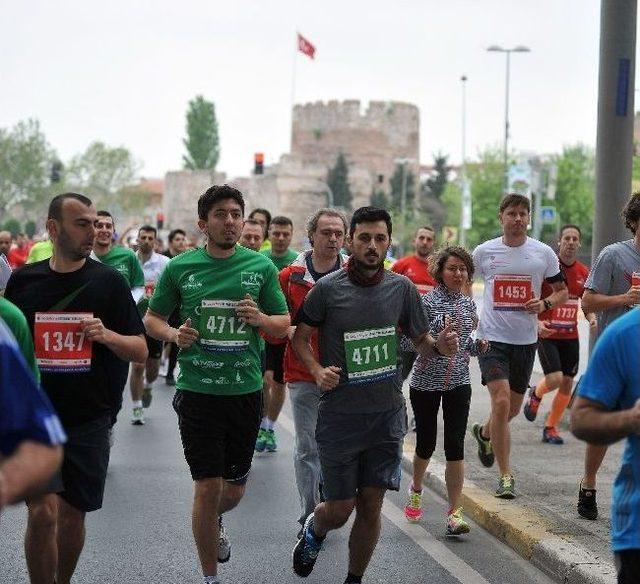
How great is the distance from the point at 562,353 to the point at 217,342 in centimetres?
617

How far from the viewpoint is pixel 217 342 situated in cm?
622

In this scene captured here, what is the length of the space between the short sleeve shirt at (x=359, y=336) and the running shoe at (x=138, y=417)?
6.70 metres

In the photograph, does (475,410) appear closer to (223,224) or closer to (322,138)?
(223,224)

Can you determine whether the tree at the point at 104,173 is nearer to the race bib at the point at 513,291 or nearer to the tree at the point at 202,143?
the tree at the point at 202,143

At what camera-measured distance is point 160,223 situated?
60406 mm

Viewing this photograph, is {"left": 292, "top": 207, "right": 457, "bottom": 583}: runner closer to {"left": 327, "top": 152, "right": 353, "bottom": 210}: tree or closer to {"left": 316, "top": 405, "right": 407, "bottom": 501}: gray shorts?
{"left": 316, "top": 405, "right": 407, "bottom": 501}: gray shorts

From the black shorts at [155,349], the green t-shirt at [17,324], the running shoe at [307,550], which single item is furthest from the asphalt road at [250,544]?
the black shorts at [155,349]

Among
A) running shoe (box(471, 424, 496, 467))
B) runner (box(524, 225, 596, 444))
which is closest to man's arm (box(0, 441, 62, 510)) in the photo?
running shoe (box(471, 424, 496, 467))

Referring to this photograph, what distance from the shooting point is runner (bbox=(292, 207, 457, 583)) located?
6070mm

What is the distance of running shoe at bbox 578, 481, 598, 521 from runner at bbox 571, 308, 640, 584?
400 cm

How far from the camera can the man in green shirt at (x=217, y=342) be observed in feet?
20.4

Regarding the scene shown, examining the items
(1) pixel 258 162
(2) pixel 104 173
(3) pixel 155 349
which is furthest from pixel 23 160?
(3) pixel 155 349

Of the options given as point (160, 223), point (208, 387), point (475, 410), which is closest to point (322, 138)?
point (160, 223)

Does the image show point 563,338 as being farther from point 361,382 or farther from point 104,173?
point 104,173
